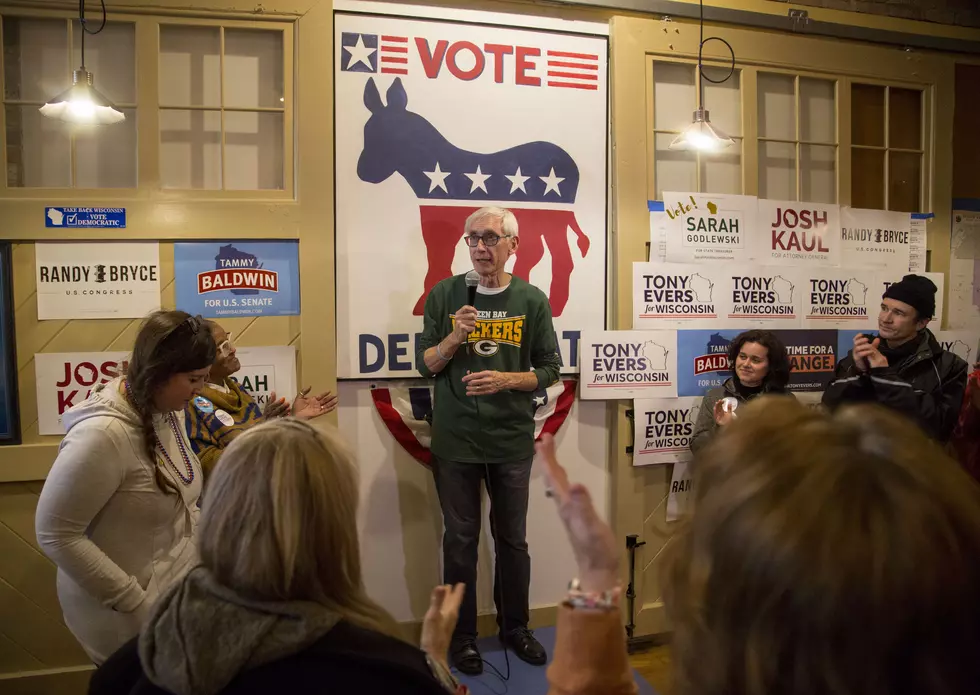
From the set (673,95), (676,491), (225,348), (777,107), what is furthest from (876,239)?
(225,348)

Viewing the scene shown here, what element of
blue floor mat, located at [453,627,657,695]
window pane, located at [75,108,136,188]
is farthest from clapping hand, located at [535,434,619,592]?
window pane, located at [75,108,136,188]

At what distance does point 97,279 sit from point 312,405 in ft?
3.43

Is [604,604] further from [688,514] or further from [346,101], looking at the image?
[346,101]

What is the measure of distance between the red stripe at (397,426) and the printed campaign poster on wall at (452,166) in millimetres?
121

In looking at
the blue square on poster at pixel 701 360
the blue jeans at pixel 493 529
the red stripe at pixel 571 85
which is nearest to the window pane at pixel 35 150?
the blue jeans at pixel 493 529

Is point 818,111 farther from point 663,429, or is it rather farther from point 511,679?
point 511,679

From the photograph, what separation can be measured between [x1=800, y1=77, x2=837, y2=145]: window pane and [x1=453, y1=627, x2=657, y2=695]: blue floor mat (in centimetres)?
294

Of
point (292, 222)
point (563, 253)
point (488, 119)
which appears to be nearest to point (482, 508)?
point (563, 253)

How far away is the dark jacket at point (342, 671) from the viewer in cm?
93

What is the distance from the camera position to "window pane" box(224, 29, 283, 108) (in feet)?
9.65

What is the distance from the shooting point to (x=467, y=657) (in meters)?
2.80

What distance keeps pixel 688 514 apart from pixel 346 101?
2.71m

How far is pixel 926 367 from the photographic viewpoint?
110 inches

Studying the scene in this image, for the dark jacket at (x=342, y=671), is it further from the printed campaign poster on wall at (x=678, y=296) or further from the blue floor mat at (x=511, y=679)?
the printed campaign poster on wall at (x=678, y=296)
